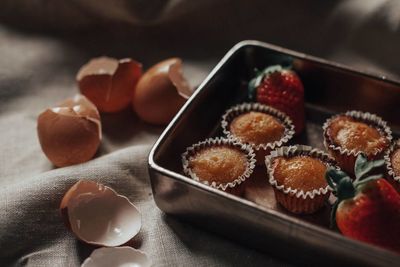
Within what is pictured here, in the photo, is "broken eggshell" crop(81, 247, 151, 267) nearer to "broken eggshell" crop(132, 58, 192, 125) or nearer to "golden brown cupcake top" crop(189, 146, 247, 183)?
"golden brown cupcake top" crop(189, 146, 247, 183)

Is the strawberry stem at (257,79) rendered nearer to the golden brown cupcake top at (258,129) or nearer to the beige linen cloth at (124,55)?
the golden brown cupcake top at (258,129)

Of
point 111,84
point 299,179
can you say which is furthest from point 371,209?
point 111,84

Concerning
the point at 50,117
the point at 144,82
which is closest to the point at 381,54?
the point at 144,82

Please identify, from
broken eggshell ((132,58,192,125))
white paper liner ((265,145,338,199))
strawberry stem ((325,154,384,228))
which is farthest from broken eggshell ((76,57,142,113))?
strawberry stem ((325,154,384,228))

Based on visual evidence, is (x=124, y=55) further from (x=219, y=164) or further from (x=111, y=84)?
(x=219, y=164)

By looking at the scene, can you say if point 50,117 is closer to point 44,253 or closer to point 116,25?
point 44,253

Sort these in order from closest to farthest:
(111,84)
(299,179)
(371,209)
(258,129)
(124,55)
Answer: (371,209) < (299,179) < (258,129) < (111,84) < (124,55)
